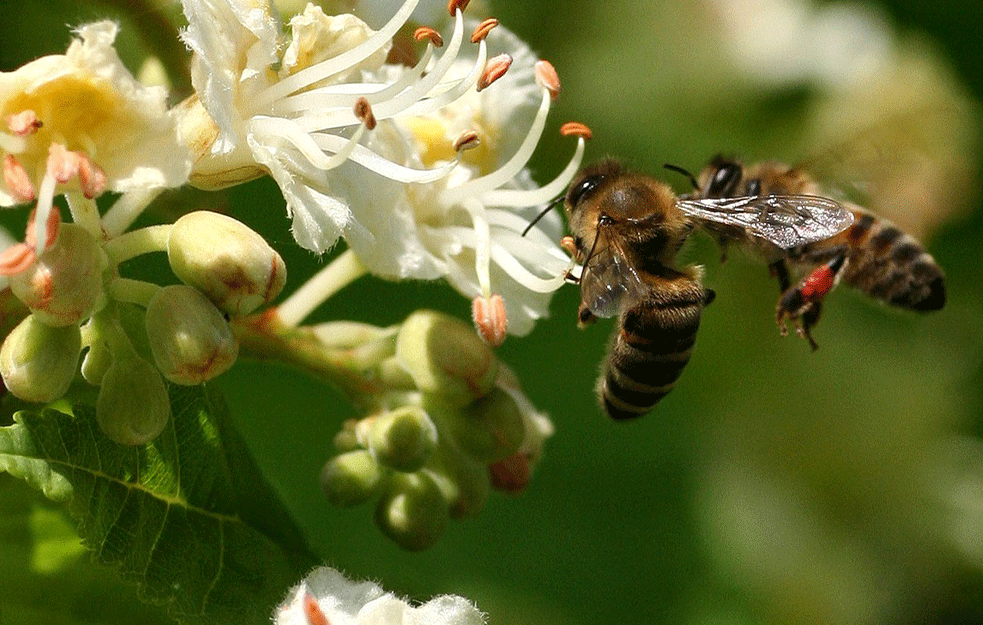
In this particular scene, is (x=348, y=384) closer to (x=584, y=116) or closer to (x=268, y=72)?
(x=268, y=72)

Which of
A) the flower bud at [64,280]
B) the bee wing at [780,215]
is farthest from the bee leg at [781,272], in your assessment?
the flower bud at [64,280]

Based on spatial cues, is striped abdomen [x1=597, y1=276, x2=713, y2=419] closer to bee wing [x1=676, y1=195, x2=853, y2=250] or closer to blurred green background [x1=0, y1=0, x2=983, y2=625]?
bee wing [x1=676, y1=195, x2=853, y2=250]

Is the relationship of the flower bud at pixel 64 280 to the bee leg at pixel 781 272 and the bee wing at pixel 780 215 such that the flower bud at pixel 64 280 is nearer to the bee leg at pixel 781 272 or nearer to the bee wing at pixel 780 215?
the bee wing at pixel 780 215

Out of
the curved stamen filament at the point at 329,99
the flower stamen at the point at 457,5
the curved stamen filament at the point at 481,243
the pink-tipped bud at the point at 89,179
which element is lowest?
the curved stamen filament at the point at 481,243

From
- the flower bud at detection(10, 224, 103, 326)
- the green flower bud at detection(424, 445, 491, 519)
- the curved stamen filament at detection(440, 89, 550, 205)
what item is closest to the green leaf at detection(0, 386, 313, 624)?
the flower bud at detection(10, 224, 103, 326)

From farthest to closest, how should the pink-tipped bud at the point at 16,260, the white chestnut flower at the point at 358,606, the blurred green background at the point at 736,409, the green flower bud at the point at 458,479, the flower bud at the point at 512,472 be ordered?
1. the blurred green background at the point at 736,409
2. the flower bud at the point at 512,472
3. the green flower bud at the point at 458,479
4. the white chestnut flower at the point at 358,606
5. the pink-tipped bud at the point at 16,260

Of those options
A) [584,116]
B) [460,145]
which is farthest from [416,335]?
[584,116]

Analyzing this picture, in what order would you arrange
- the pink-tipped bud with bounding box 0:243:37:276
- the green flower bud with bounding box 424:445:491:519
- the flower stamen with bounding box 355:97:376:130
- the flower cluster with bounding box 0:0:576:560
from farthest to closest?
the green flower bud with bounding box 424:445:491:519, the flower stamen with bounding box 355:97:376:130, the flower cluster with bounding box 0:0:576:560, the pink-tipped bud with bounding box 0:243:37:276
